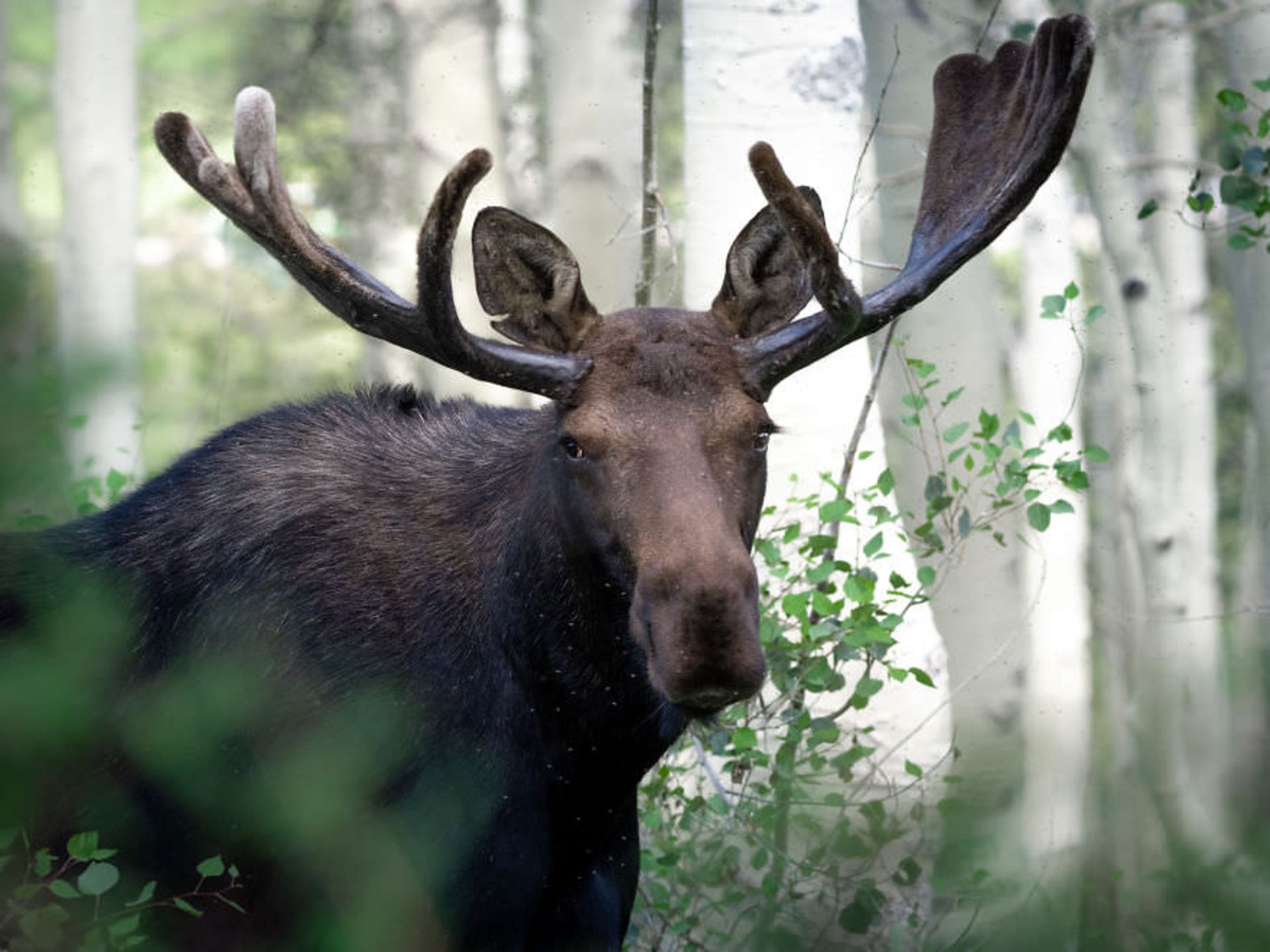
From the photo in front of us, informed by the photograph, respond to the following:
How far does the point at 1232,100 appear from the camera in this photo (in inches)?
218

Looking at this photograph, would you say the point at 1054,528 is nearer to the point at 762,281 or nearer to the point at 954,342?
the point at 954,342

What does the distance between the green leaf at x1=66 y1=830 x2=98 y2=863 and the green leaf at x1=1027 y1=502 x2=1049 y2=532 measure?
3292 millimetres

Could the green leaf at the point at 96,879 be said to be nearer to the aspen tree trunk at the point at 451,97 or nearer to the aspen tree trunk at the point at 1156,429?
the aspen tree trunk at the point at 1156,429

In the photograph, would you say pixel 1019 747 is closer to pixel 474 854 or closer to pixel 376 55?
pixel 474 854

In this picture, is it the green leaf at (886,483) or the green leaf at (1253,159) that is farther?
the green leaf at (1253,159)

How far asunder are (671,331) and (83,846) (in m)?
1.81

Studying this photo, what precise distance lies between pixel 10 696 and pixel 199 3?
17918mm

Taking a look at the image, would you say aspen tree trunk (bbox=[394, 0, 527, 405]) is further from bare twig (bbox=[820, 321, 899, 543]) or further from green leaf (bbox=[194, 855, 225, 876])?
green leaf (bbox=[194, 855, 225, 876])

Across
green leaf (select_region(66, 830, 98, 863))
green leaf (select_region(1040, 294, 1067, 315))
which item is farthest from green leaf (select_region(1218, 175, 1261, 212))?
green leaf (select_region(66, 830, 98, 863))

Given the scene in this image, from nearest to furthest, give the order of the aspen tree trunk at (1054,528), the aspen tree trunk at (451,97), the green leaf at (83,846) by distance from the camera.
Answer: the green leaf at (83,846) → the aspen tree trunk at (1054,528) → the aspen tree trunk at (451,97)

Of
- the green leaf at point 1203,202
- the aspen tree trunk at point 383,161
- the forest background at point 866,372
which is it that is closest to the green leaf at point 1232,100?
the forest background at point 866,372

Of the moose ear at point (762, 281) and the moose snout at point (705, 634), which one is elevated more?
the moose ear at point (762, 281)

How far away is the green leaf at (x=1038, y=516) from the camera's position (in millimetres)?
5367

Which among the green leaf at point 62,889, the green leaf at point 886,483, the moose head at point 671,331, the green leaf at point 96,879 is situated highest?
the moose head at point 671,331
